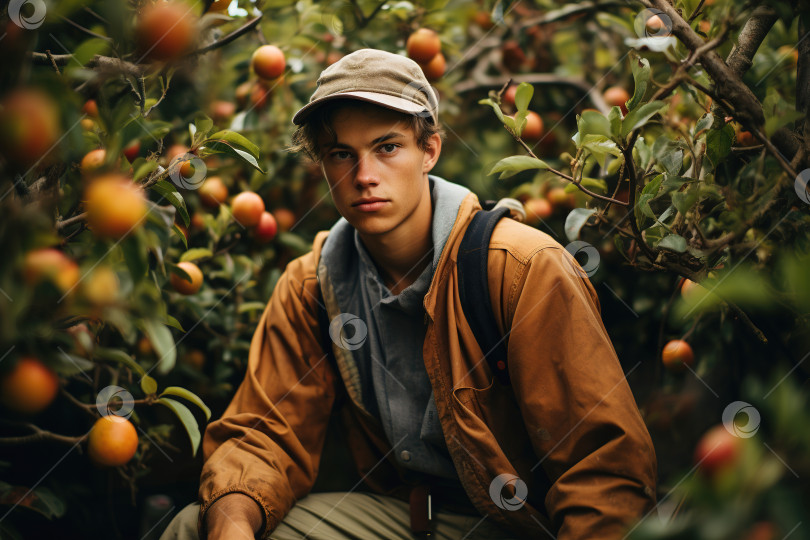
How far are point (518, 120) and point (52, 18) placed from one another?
2.67ft

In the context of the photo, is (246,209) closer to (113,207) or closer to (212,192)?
(212,192)

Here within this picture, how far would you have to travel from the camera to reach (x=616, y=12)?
6.87 ft

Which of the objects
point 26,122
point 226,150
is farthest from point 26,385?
point 226,150

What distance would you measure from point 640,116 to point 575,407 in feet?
1.66

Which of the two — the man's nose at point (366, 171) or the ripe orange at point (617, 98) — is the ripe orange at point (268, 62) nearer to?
the man's nose at point (366, 171)

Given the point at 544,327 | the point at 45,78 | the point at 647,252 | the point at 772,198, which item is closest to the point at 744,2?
the point at 772,198

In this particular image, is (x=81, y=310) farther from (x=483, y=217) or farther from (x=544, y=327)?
(x=483, y=217)

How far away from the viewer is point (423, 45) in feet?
5.67

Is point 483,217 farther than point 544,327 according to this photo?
Yes
